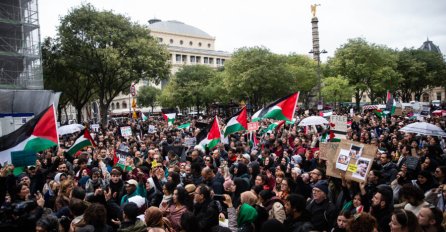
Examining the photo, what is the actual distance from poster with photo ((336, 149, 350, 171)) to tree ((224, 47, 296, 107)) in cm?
3603

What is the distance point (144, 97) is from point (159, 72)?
140 ft

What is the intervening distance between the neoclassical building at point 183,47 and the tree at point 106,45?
58.7 metres

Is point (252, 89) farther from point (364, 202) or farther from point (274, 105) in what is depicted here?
point (364, 202)

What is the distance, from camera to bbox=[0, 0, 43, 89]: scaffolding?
2458 cm

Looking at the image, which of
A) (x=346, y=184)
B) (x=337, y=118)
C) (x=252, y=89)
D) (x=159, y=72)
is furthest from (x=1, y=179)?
(x=252, y=89)

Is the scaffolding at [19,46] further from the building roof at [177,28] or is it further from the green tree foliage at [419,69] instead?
the building roof at [177,28]

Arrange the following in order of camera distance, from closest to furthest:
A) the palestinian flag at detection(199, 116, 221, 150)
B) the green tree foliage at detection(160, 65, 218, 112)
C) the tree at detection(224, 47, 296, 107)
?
1. the palestinian flag at detection(199, 116, 221, 150)
2. the tree at detection(224, 47, 296, 107)
3. the green tree foliage at detection(160, 65, 218, 112)

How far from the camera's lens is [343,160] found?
6180 millimetres

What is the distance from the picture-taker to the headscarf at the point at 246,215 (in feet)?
15.6

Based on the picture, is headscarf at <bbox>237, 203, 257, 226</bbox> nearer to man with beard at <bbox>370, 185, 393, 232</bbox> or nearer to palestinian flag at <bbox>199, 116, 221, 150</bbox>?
man with beard at <bbox>370, 185, 393, 232</bbox>

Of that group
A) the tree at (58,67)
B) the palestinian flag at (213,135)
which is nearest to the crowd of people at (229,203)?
the palestinian flag at (213,135)

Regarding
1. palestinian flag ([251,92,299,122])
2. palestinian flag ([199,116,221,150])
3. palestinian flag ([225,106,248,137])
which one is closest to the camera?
palestinian flag ([251,92,299,122])

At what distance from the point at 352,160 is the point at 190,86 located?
2048 inches

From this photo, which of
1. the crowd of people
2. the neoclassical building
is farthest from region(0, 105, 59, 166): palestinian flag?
the neoclassical building
